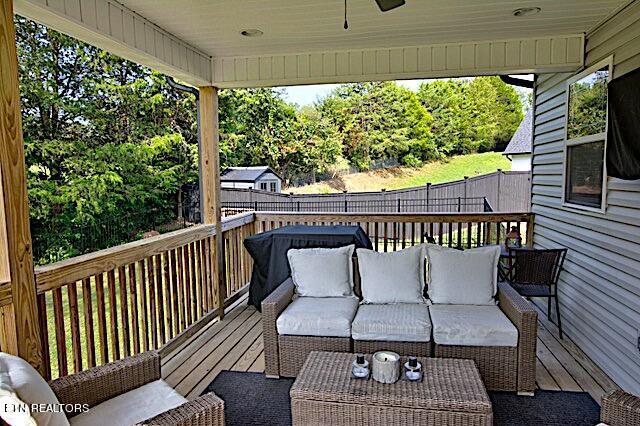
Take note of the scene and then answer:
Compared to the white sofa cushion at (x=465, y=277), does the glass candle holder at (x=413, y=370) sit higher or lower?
lower

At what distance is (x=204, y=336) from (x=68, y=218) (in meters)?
5.86

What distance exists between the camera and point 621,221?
309cm

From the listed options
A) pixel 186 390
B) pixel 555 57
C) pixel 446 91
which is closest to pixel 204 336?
pixel 186 390

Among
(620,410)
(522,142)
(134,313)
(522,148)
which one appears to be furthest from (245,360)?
(522,142)

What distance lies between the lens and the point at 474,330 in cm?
287

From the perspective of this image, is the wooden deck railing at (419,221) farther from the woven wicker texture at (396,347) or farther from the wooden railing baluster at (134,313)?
the wooden railing baluster at (134,313)

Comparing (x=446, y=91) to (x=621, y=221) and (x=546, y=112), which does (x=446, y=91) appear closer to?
(x=546, y=112)

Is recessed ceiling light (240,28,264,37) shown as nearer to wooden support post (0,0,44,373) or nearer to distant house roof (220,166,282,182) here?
wooden support post (0,0,44,373)

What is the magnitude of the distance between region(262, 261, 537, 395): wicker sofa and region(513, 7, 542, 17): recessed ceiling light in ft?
6.78

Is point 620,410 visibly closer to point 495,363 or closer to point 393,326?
point 495,363

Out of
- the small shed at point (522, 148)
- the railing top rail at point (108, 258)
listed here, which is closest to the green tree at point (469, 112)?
the small shed at point (522, 148)

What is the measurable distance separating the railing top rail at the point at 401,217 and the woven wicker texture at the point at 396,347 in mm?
2422

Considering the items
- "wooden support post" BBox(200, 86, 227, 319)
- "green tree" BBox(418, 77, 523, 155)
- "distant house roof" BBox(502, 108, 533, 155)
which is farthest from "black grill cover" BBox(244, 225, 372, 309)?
"green tree" BBox(418, 77, 523, 155)

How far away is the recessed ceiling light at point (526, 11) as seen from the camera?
303 cm
